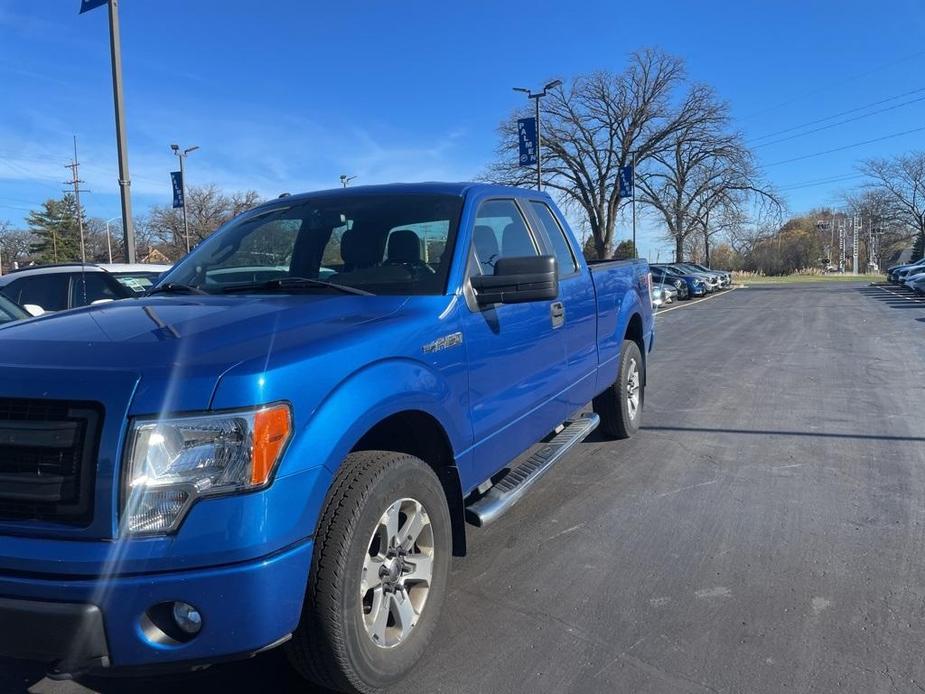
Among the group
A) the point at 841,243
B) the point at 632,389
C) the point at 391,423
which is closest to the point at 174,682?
the point at 391,423

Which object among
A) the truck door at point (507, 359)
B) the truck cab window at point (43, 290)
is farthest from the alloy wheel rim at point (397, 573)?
the truck cab window at point (43, 290)

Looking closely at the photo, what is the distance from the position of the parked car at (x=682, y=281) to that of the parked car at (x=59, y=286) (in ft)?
91.4

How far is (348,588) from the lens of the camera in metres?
2.31

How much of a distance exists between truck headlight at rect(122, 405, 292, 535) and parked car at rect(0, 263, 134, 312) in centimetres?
771

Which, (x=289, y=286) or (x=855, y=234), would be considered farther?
(x=855, y=234)

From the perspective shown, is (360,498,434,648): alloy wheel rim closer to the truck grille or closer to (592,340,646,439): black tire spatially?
the truck grille

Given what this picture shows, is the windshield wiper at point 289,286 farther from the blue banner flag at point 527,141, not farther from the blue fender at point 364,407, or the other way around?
the blue banner flag at point 527,141

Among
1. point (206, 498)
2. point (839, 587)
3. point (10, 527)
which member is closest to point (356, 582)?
point (206, 498)

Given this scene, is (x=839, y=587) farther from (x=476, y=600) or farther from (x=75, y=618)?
(x=75, y=618)

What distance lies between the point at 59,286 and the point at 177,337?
8.12m

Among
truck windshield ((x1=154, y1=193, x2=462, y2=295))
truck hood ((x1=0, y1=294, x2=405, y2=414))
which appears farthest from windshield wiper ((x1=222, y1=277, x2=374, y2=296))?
truck hood ((x1=0, y1=294, x2=405, y2=414))

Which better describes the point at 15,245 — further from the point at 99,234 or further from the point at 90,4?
the point at 90,4

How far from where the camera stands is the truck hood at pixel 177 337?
2.10 metres

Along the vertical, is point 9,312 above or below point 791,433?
above
